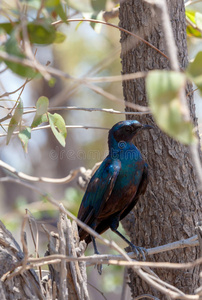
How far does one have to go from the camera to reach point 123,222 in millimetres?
3426

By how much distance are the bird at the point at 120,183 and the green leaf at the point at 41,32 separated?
1.68 metres

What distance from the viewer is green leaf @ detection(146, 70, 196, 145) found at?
3.32 feet

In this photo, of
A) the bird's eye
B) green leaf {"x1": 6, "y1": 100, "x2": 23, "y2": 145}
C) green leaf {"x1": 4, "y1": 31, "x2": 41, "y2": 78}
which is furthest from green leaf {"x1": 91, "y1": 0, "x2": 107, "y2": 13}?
the bird's eye

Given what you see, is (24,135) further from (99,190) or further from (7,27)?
(99,190)

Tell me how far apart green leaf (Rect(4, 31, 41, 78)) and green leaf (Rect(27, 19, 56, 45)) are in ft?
0.34

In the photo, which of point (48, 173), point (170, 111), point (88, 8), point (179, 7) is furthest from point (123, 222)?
point (48, 173)

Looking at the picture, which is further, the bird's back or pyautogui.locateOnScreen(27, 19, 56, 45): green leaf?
the bird's back

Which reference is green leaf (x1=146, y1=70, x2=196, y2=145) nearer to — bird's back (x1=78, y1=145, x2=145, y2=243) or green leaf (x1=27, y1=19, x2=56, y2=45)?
green leaf (x1=27, y1=19, x2=56, y2=45)

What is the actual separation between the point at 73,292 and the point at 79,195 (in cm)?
265

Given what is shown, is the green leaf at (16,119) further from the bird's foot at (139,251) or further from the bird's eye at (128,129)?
the bird's foot at (139,251)

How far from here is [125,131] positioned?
330 centimetres

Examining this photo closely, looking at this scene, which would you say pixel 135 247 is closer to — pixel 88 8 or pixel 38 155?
pixel 88 8

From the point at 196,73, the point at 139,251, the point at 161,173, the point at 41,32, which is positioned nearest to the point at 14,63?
the point at 41,32

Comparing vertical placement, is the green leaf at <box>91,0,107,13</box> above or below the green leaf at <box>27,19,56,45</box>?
above
